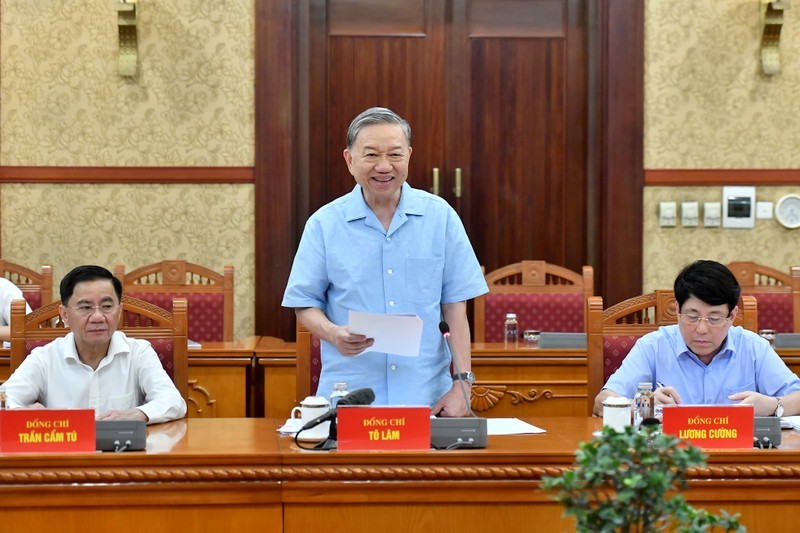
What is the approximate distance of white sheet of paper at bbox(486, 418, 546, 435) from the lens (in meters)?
2.49

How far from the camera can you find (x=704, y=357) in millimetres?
2885

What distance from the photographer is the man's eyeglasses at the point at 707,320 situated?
2.78 meters

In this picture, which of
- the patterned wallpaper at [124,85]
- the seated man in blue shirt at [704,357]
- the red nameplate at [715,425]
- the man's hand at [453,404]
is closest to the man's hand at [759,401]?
the seated man in blue shirt at [704,357]

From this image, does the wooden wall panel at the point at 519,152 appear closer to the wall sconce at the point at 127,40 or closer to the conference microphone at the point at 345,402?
the wall sconce at the point at 127,40

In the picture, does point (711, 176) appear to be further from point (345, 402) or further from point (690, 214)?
point (345, 402)

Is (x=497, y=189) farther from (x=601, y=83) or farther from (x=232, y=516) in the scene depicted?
(x=232, y=516)

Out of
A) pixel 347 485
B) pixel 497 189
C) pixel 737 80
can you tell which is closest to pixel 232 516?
pixel 347 485

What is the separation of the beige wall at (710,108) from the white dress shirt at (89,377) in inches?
147

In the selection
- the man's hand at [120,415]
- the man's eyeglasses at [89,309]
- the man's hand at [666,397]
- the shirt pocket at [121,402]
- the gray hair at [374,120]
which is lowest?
the shirt pocket at [121,402]

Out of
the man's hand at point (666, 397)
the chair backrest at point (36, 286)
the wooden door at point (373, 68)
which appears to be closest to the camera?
the man's hand at point (666, 397)

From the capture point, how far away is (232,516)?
7.03ft

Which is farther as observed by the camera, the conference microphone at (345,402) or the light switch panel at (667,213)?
the light switch panel at (667,213)

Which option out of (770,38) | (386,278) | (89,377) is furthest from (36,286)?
(770,38)

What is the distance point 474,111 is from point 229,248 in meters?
1.56
